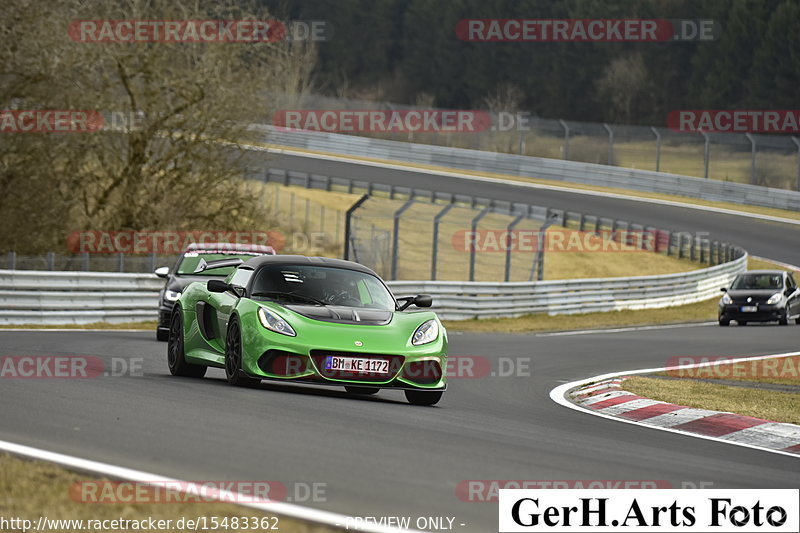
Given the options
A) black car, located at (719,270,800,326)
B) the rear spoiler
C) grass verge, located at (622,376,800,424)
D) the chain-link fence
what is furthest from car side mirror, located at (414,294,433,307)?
the chain-link fence

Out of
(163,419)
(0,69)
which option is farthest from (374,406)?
(0,69)

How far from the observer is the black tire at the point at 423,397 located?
1191 cm

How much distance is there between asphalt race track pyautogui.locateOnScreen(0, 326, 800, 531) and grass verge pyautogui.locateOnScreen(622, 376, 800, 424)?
1.52m

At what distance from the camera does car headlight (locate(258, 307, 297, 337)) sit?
11.3 metres

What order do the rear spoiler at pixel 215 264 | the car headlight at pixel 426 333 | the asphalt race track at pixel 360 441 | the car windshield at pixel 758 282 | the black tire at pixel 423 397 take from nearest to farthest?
1. the asphalt race track at pixel 360 441
2. the car headlight at pixel 426 333
3. the black tire at pixel 423 397
4. the rear spoiler at pixel 215 264
5. the car windshield at pixel 758 282

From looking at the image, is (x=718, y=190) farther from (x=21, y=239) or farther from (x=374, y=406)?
(x=374, y=406)

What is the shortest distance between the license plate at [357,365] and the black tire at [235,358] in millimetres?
805

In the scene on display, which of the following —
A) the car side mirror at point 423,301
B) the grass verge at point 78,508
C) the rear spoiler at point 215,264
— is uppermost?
the car side mirror at point 423,301

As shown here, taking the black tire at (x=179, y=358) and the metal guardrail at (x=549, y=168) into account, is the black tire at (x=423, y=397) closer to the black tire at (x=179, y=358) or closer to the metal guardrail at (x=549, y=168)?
the black tire at (x=179, y=358)

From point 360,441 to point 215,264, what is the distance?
11.1 metres

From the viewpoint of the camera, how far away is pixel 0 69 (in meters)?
28.5

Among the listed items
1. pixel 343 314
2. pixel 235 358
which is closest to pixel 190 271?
pixel 235 358

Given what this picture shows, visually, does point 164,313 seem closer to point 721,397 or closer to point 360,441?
point 721,397

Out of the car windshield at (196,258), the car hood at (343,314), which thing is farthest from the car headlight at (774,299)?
the car hood at (343,314)
